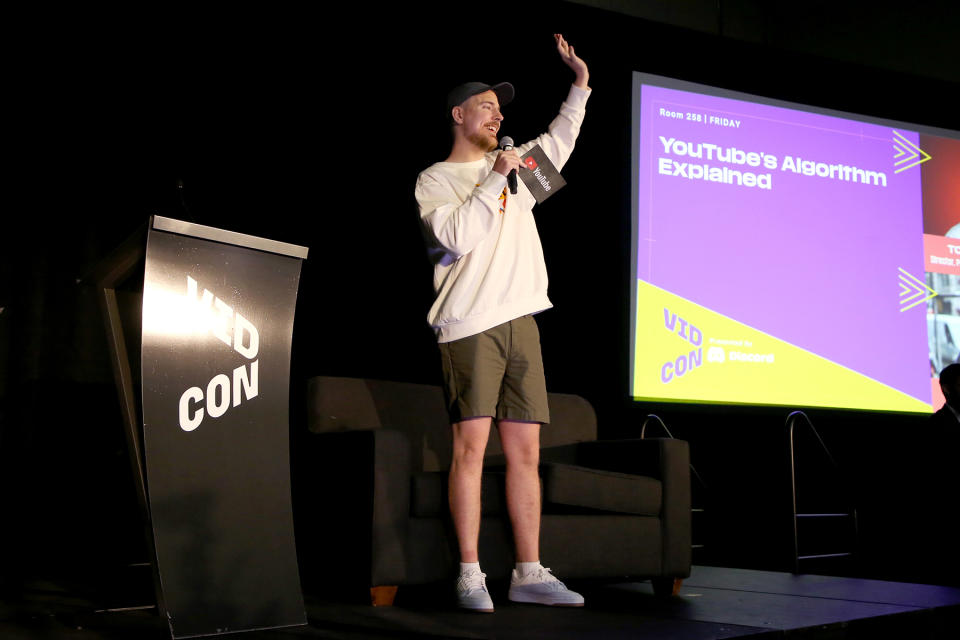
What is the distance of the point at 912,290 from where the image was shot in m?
4.58

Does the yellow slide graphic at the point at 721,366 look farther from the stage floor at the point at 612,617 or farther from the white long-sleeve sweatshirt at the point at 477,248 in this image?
the white long-sleeve sweatshirt at the point at 477,248

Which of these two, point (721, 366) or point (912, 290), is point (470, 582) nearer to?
point (721, 366)

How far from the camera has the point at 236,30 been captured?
390 centimetres

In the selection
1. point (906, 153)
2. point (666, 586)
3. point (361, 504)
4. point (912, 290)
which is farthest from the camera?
point (906, 153)

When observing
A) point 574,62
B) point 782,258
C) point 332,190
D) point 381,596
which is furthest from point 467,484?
point 782,258

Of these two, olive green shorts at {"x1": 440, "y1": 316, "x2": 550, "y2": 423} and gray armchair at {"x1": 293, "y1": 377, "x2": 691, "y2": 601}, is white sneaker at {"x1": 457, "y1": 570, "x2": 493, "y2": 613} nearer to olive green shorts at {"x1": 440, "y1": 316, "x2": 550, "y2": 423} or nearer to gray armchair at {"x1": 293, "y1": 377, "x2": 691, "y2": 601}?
gray armchair at {"x1": 293, "y1": 377, "x2": 691, "y2": 601}

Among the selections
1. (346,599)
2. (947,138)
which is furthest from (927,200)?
(346,599)

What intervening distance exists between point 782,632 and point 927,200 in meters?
3.48

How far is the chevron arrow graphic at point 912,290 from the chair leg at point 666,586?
237cm

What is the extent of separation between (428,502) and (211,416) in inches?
34.8

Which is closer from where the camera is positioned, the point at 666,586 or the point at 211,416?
the point at 211,416

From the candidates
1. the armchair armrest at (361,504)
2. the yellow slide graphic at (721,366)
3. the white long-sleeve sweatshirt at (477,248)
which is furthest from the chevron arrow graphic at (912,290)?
the armchair armrest at (361,504)

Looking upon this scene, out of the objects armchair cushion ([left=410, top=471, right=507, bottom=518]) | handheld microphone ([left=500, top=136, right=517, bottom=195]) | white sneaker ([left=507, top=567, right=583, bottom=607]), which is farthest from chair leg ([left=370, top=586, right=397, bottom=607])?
handheld microphone ([left=500, top=136, right=517, bottom=195])

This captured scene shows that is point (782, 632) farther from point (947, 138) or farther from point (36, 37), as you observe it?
point (947, 138)
